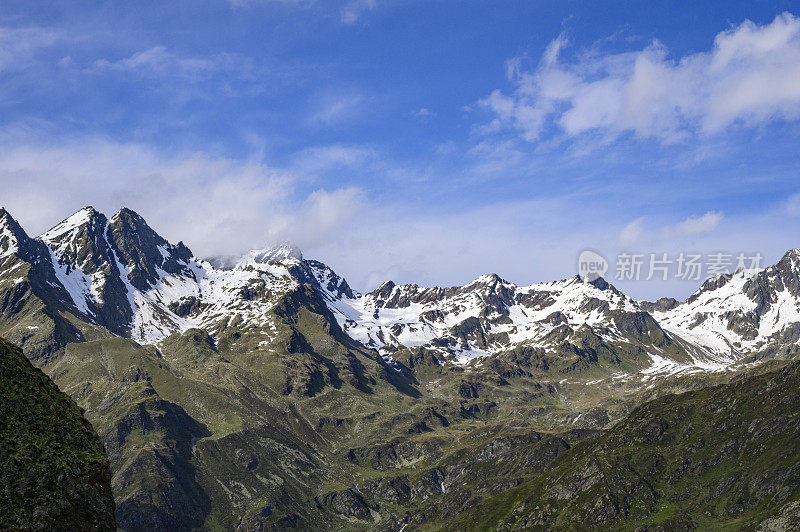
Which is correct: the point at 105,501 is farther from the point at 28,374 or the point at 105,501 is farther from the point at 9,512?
the point at 28,374

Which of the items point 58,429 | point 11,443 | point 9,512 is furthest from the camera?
point 58,429

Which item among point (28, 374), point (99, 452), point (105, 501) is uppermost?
point (28, 374)

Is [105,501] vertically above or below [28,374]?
below

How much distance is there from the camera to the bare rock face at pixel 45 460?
129ft

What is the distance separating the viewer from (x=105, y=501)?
44.0 m

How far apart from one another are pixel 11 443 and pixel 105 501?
7.59 meters

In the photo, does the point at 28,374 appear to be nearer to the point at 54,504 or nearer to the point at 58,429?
the point at 58,429

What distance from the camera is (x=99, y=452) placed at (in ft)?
153

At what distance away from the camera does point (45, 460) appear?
1674 inches

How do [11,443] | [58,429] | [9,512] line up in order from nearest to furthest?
[9,512] < [11,443] < [58,429]

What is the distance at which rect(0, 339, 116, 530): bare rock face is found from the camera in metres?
39.4

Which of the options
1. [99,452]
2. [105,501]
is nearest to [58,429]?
[99,452]

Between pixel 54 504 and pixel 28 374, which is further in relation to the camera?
pixel 28 374

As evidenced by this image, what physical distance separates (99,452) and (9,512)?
8697 mm
